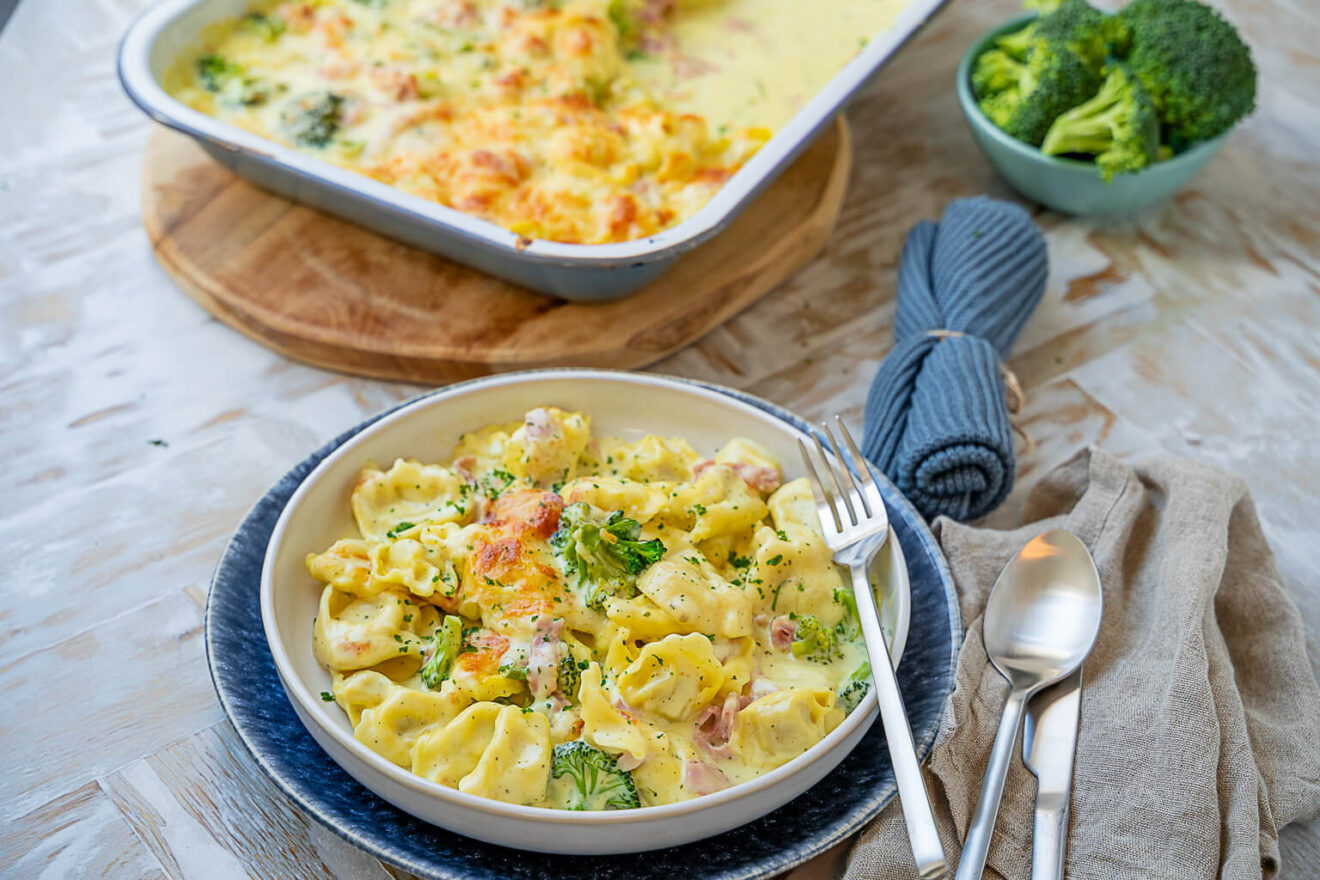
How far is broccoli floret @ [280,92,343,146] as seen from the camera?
2.59 meters

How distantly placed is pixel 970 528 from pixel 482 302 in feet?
3.69

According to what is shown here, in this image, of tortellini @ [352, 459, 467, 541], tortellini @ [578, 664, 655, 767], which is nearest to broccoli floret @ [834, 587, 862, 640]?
tortellini @ [578, 664, 655, 767]

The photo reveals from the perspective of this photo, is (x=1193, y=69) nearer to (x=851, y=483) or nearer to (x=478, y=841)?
(x=851, y=483)

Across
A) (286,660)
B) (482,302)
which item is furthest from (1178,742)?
(482,302)

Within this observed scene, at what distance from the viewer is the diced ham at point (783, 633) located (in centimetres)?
166

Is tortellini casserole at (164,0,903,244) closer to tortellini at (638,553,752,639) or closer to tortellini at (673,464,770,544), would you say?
tortellini at (673,464,770,544)

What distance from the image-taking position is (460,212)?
7.36 feet

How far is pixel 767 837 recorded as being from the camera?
149 cm

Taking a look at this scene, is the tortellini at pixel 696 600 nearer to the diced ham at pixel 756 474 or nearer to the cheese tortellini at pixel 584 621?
the cheese tortellini at pixel 584 621

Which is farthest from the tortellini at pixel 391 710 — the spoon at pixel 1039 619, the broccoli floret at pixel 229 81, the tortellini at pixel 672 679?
the broccoli floret at pixel 229 81

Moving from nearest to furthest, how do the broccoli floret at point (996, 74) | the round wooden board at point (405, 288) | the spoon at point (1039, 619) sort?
the spoon at point (1039, 619), the round wooden board at point (405, 288), the broccoli floret at point (996, 74)

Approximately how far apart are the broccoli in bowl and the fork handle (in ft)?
4.85

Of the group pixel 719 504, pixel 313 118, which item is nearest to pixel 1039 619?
pixel 719 504

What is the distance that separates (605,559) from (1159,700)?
812 millimetres
